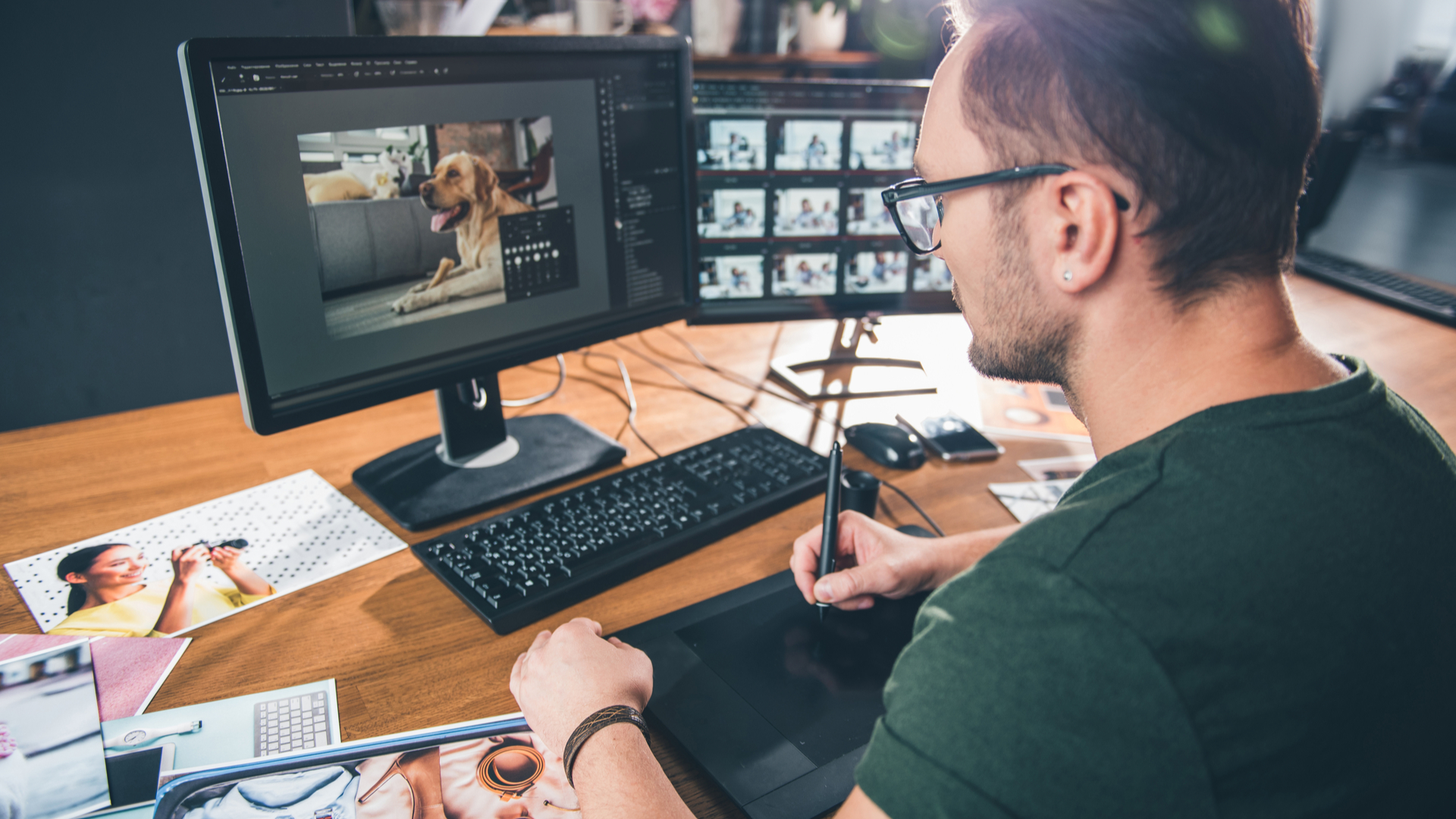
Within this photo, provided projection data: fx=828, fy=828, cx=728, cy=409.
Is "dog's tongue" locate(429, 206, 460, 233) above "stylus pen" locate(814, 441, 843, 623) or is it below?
above

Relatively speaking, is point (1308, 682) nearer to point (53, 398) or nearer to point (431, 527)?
point (431, 527)

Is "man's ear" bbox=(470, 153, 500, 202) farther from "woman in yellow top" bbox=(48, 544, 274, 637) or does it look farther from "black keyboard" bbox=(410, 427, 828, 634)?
"woman in yellow top" bbox=(48, 544, 274, 637)

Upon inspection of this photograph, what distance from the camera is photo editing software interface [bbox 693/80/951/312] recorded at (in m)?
1.25

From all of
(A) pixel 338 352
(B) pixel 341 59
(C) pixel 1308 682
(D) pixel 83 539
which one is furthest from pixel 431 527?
(C) pixel 1308 682

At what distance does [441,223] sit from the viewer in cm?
91

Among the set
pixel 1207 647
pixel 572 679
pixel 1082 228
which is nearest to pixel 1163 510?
pixel 1207 647

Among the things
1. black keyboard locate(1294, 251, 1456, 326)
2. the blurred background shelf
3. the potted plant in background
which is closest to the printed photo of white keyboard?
black keyboard locate(1294, 251, 1456, 326)

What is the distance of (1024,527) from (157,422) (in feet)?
3.87

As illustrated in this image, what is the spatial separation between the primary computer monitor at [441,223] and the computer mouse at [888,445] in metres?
0.30

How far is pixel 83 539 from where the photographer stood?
894 mm

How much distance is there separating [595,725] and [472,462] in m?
0.52

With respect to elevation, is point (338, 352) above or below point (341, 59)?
below

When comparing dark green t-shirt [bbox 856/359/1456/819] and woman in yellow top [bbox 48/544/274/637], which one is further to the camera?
woman in yellow top [bbox 48/544/274/637]

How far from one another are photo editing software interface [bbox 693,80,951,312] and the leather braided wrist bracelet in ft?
2.47
